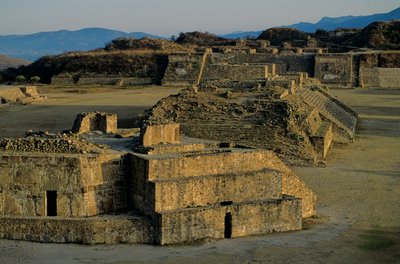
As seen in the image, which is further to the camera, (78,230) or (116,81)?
(116,81)

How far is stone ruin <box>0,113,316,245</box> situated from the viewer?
14.0 metres

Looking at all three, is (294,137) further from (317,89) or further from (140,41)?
(140,41)

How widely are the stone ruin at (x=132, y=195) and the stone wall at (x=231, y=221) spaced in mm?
23

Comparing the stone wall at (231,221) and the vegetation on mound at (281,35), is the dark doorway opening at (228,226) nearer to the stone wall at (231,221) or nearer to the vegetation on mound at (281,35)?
the stone wall at (231,221)

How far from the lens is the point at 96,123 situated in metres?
19.7

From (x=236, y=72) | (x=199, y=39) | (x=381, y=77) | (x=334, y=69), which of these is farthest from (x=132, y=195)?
(x=199, y=39)

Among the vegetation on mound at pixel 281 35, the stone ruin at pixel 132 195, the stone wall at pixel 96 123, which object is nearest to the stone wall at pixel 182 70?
the vegetation on mound at pixel 281 35

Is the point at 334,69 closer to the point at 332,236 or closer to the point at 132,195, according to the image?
the point at 332,236

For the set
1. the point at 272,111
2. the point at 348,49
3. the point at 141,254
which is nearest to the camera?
the point at 141,254

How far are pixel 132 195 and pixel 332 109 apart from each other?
22711 mm

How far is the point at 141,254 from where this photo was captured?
13.3 metres

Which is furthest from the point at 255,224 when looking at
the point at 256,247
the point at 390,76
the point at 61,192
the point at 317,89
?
the point at 390,76

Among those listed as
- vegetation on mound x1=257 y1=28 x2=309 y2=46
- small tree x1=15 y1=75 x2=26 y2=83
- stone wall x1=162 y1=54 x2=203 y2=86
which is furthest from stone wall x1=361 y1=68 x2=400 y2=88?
small tree x1=15 y1=75 x2=26 y2=83

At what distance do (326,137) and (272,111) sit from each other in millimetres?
2535
